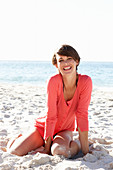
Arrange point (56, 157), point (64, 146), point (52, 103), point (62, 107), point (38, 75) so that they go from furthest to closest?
1. point (38, 75)
2. point (62, 107)
3. point (52, 103)
4. point (64, 146)
5. point (56, 157)

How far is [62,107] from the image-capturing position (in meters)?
2.70

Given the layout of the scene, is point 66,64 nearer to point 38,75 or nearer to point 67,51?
point 67,51

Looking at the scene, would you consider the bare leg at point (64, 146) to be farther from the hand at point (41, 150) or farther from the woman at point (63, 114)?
the hand at point (41, 150)

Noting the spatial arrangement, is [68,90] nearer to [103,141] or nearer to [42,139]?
[42,139]

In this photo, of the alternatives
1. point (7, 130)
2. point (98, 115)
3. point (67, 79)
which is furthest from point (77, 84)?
point (98, 115)

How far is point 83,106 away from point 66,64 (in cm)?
54

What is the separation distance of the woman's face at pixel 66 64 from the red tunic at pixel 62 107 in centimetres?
14

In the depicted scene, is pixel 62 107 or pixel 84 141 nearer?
pixel 84 141

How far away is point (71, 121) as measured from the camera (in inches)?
112

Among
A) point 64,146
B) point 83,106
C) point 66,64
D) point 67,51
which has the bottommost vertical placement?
point 64,146

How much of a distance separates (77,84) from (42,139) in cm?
85

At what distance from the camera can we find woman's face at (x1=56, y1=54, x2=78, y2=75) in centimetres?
250

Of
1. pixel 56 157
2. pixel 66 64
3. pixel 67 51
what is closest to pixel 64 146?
pixel 56 157

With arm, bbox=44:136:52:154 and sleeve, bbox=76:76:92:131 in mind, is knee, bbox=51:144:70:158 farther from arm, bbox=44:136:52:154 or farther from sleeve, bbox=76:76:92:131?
sleeve, bbox=76:76:92:131
